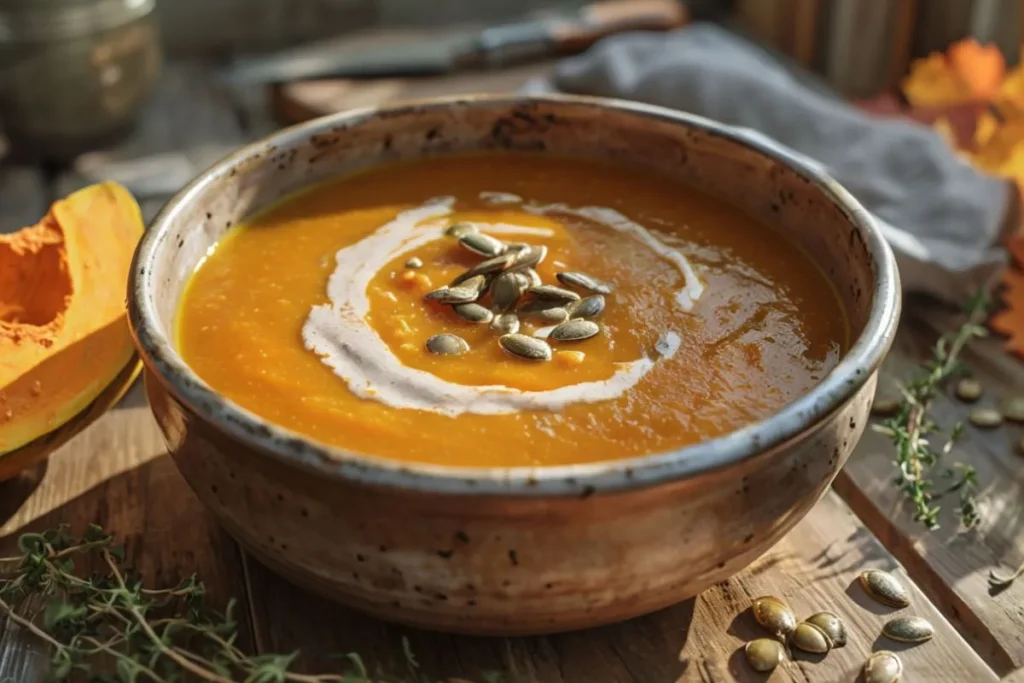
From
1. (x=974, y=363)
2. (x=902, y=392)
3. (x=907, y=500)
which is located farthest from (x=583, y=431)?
(x=974, y=363)

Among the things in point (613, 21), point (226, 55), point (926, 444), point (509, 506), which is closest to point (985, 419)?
point (926, 444)

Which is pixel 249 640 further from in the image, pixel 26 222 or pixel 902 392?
pixel 26 222

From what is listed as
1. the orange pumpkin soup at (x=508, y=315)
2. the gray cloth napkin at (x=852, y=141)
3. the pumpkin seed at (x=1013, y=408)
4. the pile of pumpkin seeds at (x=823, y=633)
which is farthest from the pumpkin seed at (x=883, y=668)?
the gray cloth napkin at (x=852, y=141)

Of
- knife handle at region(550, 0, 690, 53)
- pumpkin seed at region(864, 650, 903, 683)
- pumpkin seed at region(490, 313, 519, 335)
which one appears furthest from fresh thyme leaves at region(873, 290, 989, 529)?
knife handle at region(550, 0, 690, 53)

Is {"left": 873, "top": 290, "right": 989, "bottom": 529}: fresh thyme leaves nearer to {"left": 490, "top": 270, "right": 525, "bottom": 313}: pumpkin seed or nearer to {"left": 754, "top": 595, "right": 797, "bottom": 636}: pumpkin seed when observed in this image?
{"left": 754, "top": 595, "right": 797, "bottom": 636}: pumpkin seed

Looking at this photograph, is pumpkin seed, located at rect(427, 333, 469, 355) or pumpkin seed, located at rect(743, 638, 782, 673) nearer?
pumpkin seed, located at rect(743, 638, 782, 673)

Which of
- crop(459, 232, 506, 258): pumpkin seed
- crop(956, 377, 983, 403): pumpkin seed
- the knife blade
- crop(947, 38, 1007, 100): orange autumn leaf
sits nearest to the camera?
crop(459, 232, 506, 258): pumpkin seed

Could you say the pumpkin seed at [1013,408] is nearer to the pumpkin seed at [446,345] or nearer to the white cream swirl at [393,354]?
the white cream swirl at [393,354]
